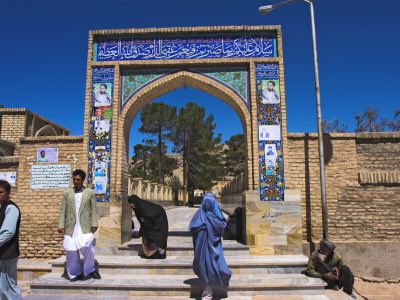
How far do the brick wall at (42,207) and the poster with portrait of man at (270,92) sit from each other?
3929 mm

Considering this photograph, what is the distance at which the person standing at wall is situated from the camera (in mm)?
3479

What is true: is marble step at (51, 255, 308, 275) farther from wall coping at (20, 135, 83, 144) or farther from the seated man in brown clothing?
wall coping at (20, 135, 83, 144)

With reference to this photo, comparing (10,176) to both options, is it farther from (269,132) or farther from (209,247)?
(269,132)

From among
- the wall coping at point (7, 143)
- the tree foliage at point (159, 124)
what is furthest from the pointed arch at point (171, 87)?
the tree foliage at point (159, 124)

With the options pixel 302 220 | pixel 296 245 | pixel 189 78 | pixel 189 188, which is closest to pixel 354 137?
pixel 302 220

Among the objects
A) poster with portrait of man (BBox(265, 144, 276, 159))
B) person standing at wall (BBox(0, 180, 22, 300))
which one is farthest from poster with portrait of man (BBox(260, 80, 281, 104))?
person standing at wall (BBox(0, 180, 22, 300))

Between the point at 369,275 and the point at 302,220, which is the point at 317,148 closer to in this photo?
the point at 302,220

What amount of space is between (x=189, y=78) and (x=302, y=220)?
12.5 ft

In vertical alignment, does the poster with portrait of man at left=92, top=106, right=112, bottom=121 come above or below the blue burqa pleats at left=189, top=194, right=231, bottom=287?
above

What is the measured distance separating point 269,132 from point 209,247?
3.28 m

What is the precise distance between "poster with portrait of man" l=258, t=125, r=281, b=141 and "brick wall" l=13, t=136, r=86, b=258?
148 inches

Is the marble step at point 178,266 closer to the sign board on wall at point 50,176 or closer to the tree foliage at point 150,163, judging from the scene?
the sign board on wall at point 50,176

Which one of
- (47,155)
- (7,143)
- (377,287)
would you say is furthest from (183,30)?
(7,143)

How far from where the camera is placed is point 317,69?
7289 mm
